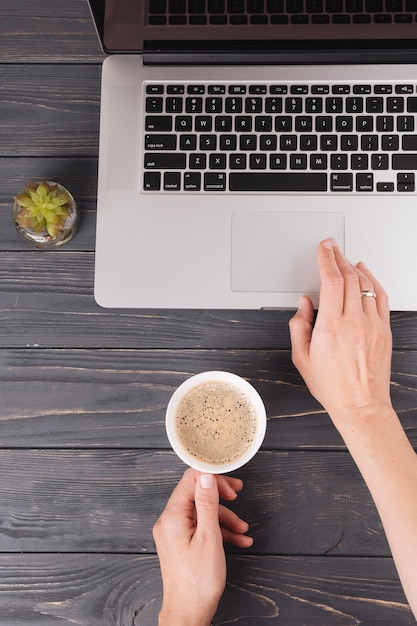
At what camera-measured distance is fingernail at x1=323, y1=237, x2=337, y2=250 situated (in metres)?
0.82

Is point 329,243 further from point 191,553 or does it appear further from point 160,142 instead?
point 191,553

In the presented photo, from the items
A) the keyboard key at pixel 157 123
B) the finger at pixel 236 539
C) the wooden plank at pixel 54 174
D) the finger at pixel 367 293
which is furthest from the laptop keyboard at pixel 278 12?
the finger at pixel 236 539

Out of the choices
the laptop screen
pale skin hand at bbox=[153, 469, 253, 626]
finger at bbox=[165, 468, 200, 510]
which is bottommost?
pale skin hand at bbox=[153, 469, 253, 626]

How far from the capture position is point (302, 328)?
2.77ft

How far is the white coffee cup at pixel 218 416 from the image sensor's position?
2.67ft

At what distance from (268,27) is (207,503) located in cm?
64

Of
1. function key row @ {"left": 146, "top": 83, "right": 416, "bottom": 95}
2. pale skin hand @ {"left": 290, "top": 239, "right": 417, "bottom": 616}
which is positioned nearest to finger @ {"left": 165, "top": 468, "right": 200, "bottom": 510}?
pale skin hand @ {"left": 290, "top": 239, "right": 417, "bottom": 616}

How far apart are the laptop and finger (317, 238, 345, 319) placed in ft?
0.08

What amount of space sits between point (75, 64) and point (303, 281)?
19.3 inches

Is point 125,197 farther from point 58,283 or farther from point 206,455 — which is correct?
point 206,455

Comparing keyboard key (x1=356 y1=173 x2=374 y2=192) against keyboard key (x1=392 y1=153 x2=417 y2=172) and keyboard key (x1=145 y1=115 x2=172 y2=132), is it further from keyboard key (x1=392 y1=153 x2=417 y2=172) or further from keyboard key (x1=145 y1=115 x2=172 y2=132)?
keyboard key (x1=145 y1=115 x2=172 y2=132)

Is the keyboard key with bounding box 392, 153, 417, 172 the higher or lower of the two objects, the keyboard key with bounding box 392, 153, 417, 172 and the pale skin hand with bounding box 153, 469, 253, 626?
the higher

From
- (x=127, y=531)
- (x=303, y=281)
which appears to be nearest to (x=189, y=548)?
(x=127, y=531)

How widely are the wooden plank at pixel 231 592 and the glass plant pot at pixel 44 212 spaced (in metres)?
0.47
